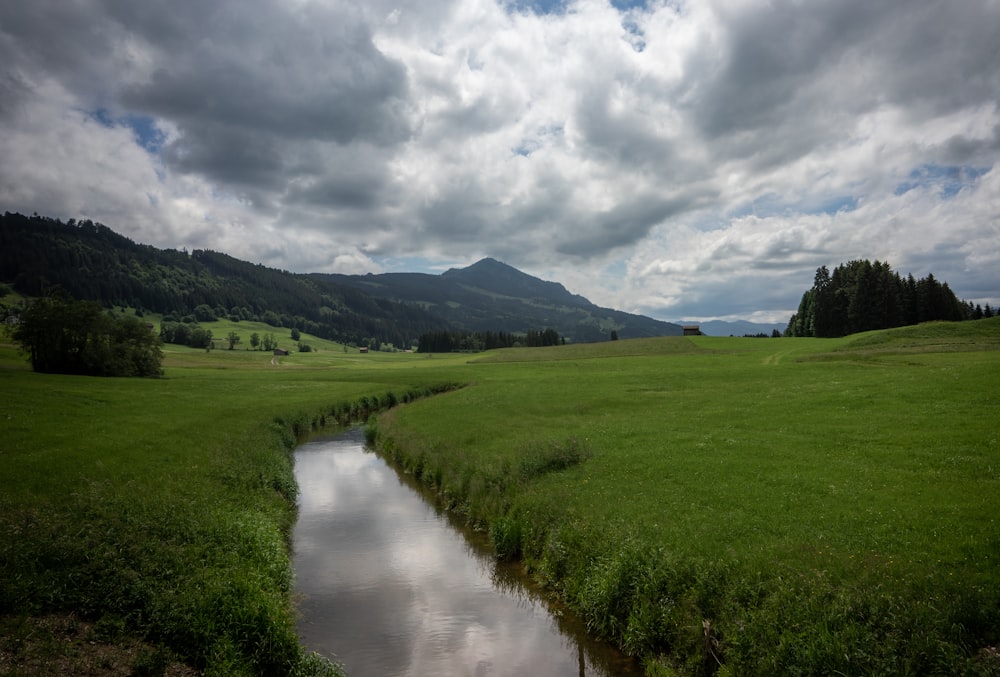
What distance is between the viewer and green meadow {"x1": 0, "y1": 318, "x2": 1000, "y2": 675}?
1250cm

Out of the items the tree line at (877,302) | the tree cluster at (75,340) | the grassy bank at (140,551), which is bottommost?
the grassy bank at (140,551)

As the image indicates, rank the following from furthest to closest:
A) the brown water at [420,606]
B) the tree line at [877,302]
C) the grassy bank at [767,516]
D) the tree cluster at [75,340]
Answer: the tree line at [877,302]
the tree cluster at [75,340]
the brown water at [420,606]
the grassy bank at [767,516]

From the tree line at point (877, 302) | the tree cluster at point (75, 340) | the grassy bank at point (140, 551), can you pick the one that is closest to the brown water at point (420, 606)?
the grassy bank at point (140, 551)

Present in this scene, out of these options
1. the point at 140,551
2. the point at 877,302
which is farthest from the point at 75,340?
the point at 877,302

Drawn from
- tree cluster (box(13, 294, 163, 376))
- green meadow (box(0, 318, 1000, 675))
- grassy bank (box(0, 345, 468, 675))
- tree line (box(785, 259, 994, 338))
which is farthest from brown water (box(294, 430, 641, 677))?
tree line (box(785, 259, 994, 338))

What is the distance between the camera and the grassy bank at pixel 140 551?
501 inches

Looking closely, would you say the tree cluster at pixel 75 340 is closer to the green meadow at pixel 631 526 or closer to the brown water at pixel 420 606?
the green meadow at pixel 631 526

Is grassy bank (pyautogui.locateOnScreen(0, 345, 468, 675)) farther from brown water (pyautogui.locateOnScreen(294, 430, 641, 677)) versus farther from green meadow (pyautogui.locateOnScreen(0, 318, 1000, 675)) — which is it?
brown water (pyautogui.locateOnScreen(294, 430, 641, 677))

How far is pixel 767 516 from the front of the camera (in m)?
18.4

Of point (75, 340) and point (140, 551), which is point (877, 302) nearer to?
point (140, 551)

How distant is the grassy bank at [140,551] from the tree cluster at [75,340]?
51.0 meters

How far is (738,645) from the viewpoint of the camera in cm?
1273

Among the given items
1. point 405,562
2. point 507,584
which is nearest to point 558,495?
point 507,584

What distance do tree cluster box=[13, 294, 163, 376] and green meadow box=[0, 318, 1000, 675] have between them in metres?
42.6
